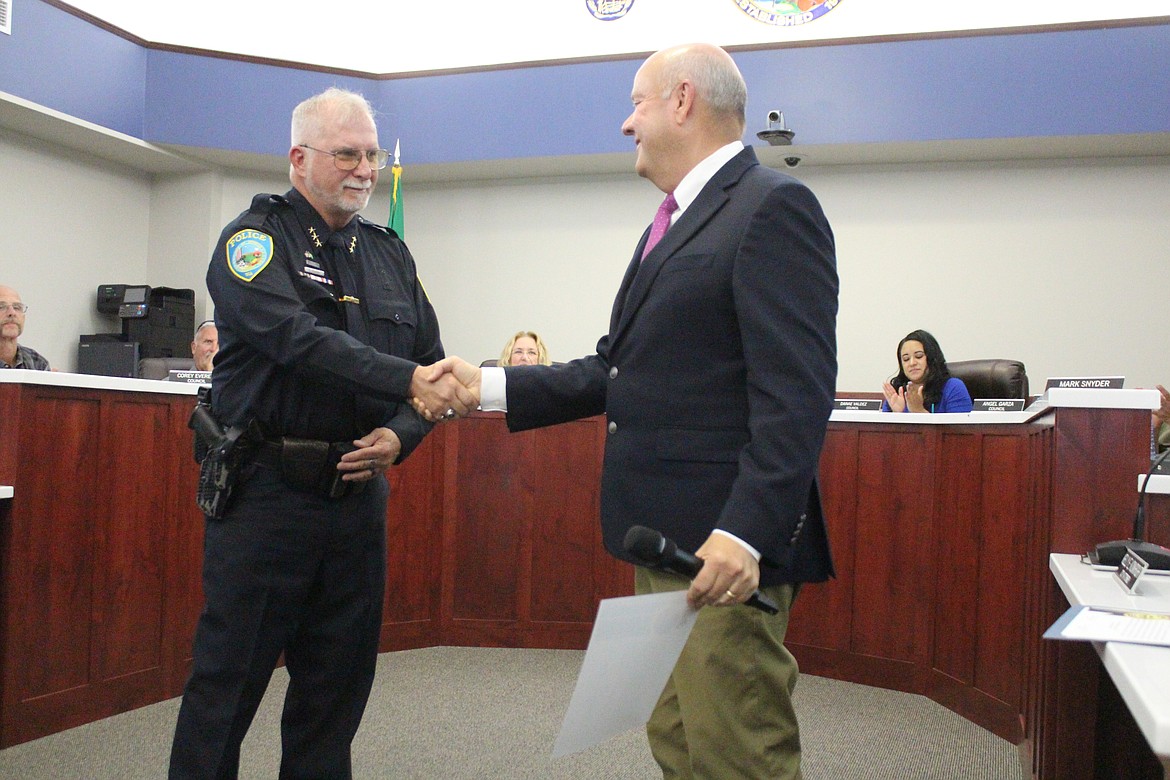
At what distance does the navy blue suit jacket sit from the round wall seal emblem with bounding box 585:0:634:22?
6.16 metres

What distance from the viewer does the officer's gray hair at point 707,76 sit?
5.07 ft

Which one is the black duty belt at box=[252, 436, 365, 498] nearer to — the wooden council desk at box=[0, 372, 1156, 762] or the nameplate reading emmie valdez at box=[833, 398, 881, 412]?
the wooden council desk at box=[0, 372, 1156, 762]

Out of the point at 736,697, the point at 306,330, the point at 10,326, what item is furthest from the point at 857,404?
the point at 10,326

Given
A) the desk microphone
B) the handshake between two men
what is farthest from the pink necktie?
the desk microphone

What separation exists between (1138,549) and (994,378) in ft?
11.0

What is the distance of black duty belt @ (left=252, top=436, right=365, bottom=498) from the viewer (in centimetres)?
187

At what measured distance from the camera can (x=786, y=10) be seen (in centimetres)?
694

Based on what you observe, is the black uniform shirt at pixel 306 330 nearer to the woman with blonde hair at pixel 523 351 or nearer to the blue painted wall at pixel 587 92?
the woman with blonde hair at pixel 523 351

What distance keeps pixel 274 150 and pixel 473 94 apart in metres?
1.43

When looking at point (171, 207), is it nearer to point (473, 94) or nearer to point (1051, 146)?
point (473, 94)

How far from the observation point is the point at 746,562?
51.2 inches

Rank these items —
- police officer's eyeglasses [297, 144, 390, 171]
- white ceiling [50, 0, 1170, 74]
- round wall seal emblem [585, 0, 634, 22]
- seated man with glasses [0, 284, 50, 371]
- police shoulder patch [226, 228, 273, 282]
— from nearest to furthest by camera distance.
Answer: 1. police shoulder patch [226, 228, 273, 282]
2. police officer's eyeglasses [297, 144, 390, 171]
3. seated man with glasses [0, 284, 50, 371]
4. white ceiling [50, 0, 1170, 74]
5. round wall seal emblem [585, 0, 634, 22]

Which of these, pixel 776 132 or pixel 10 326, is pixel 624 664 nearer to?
pixel 10 326

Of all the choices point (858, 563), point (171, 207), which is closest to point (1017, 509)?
point (858, 563)
